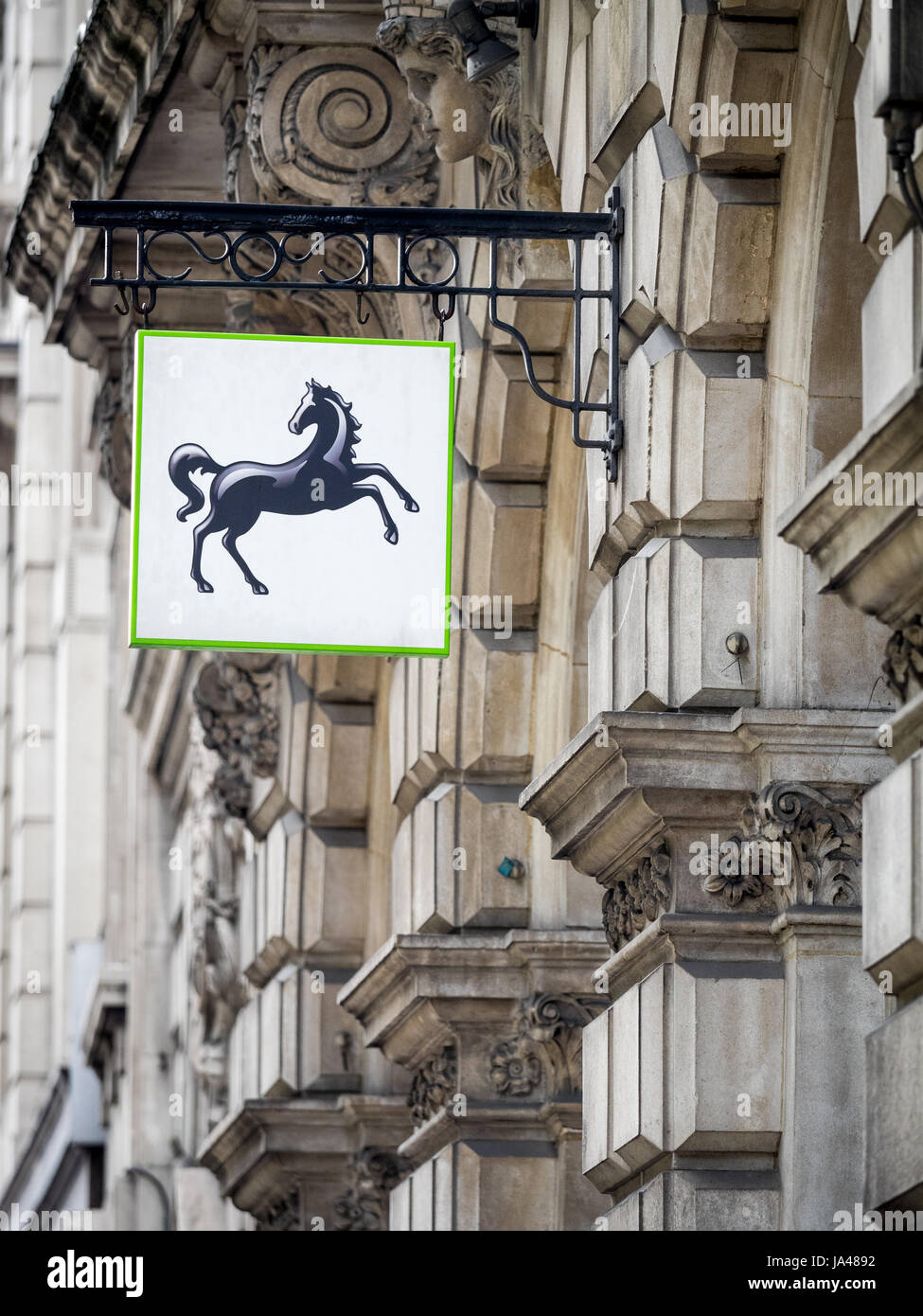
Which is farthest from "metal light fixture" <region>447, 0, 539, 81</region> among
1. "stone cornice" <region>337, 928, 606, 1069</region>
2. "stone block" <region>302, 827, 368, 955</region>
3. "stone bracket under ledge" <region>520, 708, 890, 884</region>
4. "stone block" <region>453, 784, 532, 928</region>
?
"stone block" <region>302, 827, 368, 955</region>

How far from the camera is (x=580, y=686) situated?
1709cm

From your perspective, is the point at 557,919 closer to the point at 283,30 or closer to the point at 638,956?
the point at 638,956

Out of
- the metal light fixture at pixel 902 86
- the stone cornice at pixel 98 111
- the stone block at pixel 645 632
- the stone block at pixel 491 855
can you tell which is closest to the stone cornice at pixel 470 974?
the stone block at pixel 491 855

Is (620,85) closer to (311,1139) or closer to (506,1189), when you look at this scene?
(506,1189)

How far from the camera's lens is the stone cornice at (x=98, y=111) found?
62.6 ft

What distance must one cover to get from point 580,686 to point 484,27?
3.23 m

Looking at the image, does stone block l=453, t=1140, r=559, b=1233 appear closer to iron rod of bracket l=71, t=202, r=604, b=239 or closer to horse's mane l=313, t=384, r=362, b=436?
horse's mane l=313, t=384, r=362, b=436

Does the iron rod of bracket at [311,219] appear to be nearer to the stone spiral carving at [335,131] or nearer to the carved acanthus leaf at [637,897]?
the carved acanthus leaf at [637,897]

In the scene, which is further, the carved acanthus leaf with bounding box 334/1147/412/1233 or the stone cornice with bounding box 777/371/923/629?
the carved acanthus leaf with bounding box 334/1147/412/1233

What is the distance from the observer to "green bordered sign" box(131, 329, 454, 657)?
45.8 ft

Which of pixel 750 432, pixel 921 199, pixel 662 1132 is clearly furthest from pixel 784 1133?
pixel 921 199

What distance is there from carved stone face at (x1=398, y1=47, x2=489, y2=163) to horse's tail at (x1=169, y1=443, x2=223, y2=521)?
2.87 m

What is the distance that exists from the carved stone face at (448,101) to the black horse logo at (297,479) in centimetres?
258

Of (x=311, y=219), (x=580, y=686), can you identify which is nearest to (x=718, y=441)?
(x=311, y=219)
